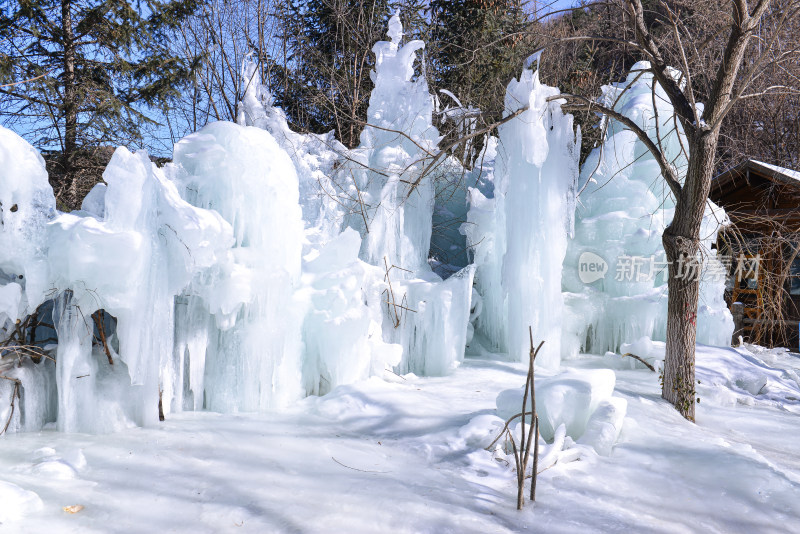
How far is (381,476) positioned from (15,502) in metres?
1.77

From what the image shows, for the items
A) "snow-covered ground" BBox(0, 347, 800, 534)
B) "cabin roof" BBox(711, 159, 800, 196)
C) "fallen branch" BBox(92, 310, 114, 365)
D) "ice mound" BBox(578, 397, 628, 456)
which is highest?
"cabin roof" BBox(711, 159, 800, 196)

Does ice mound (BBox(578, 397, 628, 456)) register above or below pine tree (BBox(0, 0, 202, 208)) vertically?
below

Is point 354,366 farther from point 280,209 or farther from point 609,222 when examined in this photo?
point 609,222

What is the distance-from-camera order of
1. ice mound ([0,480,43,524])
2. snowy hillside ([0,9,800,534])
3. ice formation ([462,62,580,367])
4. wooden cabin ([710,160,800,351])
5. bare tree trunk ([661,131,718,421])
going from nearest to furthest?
ice mound ([0,480,43,524]), snowy hillside ([0,9,800,534]), bare tree trunk ([661,131,718,421]), ice formation ([462,62,580,367]), wooden cabin ([710,160,800,351])

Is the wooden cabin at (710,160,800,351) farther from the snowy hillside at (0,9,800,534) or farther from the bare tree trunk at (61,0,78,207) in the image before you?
the bare tree trunk at (61,0,78,207)

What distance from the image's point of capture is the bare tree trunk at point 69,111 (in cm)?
827

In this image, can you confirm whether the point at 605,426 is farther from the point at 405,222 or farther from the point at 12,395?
the point at 405,222

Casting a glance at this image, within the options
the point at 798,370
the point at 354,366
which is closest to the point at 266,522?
the point at 354,366

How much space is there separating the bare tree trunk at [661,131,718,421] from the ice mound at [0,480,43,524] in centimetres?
466

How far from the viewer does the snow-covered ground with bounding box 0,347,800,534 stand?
254 centimetres

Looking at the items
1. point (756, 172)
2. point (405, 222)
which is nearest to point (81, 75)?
point (405, 222)

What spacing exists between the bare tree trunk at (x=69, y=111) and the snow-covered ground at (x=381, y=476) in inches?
238

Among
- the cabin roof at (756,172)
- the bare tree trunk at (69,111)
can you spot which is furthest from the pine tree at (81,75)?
the cabin roof at (756,172)

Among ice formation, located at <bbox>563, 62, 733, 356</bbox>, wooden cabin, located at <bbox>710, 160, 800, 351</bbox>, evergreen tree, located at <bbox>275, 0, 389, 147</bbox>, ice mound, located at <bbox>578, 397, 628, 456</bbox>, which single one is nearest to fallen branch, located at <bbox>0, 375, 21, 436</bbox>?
ice mound, located at <bbox>578, 397, 628, 456</bbox>
